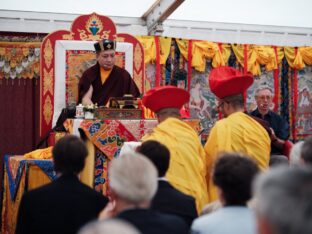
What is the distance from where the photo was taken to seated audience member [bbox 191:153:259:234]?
85.5 inches

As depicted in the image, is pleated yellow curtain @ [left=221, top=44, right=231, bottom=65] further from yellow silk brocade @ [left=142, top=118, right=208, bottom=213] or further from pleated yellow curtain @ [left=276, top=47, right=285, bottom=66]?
yellow silk brocade @ [left=142, top=118, right=208, bottom=213]

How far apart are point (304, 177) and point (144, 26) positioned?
7.98 meters

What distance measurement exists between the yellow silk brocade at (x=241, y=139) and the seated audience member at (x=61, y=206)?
162 centimetres

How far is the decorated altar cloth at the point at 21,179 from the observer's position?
4906mm

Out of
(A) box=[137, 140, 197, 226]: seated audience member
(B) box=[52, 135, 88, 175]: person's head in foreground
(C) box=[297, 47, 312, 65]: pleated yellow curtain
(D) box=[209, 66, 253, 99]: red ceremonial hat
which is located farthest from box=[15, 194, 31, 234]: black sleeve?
(C) box=[297, 47, 312, 65]: pleated yellow curtain

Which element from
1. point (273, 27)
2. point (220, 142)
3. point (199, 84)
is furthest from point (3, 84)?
point (220, 142)

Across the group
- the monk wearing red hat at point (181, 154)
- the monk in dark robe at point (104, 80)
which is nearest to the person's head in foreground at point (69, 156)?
the monk wearing red hat at point (181, 154)

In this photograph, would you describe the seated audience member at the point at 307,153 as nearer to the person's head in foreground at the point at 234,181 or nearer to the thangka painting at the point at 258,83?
the person's head in foreground at the point at 234,181

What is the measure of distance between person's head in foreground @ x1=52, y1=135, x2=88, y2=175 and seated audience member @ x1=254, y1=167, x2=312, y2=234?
1.42m

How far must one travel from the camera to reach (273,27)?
32.6 feet

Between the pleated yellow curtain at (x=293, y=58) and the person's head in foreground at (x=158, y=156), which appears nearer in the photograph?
the person's head in foreground at (x=158, y=156)

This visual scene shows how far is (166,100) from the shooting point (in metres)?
4.18

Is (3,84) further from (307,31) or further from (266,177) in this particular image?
(266,177)

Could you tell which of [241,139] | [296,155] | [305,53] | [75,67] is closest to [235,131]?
[241,139]
